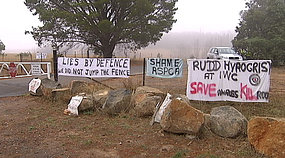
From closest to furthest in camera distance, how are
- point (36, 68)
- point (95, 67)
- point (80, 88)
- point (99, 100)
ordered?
1. point (99, 100)
2. point (80, 88)
3. point (95, 67)
4. point (36, 68)

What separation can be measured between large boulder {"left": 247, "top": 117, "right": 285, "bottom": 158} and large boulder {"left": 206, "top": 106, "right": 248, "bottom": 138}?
0.63 m

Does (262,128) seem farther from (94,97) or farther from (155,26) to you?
(155,26)

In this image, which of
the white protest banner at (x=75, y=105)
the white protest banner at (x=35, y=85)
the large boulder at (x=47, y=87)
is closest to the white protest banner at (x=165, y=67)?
the white protest banner at (x=75, y=105)

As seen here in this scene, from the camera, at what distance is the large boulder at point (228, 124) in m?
4.98

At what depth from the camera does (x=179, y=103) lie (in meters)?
Result: 5.08

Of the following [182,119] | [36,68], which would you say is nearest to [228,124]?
[182,119]

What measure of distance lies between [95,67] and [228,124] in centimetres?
568

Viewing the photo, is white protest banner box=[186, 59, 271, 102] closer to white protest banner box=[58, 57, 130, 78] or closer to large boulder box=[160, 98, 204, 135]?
large boulder box=[160, 98, 204, 135]

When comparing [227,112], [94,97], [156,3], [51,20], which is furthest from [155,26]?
[227,112]

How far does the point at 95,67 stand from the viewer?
366 inches

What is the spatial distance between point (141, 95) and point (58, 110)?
2.62 meters

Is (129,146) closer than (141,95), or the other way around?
(129,146)

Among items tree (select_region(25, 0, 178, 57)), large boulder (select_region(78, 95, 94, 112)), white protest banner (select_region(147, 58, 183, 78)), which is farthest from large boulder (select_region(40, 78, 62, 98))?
tree (select_region(25, 0, 178, 57))

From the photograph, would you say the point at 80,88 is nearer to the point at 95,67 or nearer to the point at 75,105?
the point at 95,67
